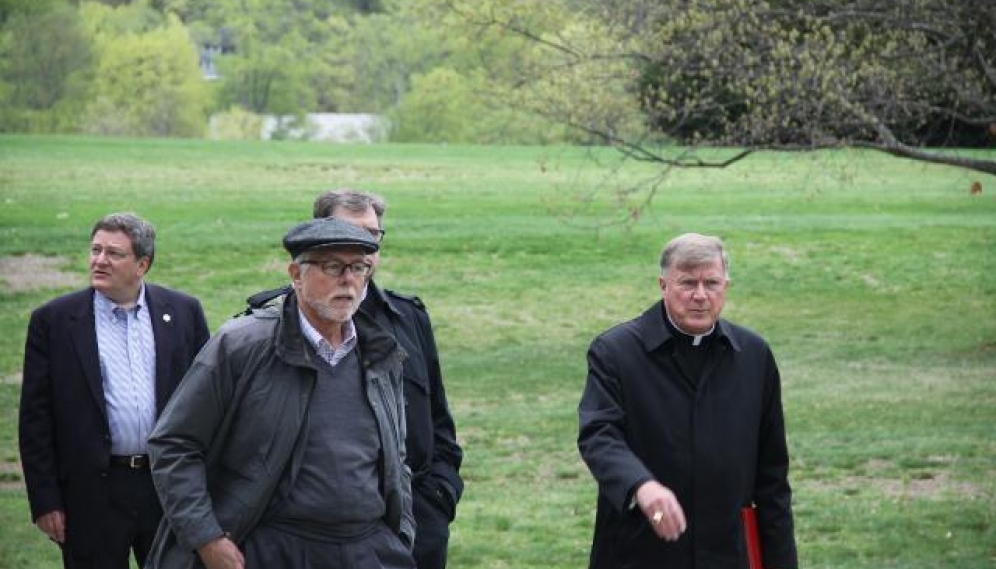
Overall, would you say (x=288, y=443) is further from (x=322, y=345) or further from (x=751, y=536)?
(x=751, y=536)

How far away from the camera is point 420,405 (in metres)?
6.41

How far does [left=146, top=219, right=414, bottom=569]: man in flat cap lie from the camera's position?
5.18 m

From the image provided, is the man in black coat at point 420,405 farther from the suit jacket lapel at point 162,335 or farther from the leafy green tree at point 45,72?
the leafy green tree at point 45,72

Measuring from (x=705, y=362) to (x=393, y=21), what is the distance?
7729cm

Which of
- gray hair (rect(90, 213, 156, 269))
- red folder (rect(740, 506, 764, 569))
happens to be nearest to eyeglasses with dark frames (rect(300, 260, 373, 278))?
red folder (rect(740, 506, 764, 569))

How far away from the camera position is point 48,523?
712 cm

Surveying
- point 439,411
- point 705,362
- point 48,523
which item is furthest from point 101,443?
point 705,362

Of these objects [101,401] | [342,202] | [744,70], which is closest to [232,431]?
[342,202]

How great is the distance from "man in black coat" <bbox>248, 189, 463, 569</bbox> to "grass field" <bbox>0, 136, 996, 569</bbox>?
4.02m

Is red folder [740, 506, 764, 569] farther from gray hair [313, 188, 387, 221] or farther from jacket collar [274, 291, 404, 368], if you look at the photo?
gray hair [313, 188, 387, 221]

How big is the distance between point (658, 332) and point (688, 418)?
11.7 inches

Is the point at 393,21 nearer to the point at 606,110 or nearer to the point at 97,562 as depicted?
the point at 606,110

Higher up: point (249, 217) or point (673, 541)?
point (673, 541)

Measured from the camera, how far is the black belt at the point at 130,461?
707 centimetres
